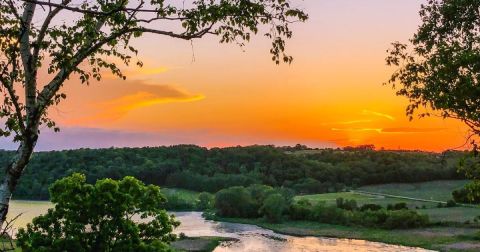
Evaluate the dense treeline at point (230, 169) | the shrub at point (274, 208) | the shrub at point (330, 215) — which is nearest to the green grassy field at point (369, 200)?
the shrub at point (330, 215)

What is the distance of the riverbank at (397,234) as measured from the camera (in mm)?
83188

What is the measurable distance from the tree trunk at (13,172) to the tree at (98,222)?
28.5 meters

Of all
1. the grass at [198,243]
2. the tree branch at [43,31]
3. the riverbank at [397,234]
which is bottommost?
the riverbank at [397,234]

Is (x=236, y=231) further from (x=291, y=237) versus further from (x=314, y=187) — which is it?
(x=314, y=187)

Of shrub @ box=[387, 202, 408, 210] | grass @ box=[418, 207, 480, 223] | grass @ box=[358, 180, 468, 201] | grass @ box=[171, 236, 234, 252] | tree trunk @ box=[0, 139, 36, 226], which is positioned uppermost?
tree trunk @ box=[0, 139, 36, 226]

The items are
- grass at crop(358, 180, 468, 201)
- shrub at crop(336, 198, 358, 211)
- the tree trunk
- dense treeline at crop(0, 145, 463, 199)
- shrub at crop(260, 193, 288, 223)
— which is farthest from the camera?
dense treeline at crop(0, 145, 463, 199)

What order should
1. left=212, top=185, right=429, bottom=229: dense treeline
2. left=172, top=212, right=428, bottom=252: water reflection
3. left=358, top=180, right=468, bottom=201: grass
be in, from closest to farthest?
left=172, top=212, right=428, bottom=252: water reflection, left=212, top=185, right=429, bottom=229: dense treeline, left=358, top=180, right=468, bottom=201: grass

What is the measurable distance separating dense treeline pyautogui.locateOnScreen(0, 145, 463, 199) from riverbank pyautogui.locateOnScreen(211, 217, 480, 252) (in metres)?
56.8

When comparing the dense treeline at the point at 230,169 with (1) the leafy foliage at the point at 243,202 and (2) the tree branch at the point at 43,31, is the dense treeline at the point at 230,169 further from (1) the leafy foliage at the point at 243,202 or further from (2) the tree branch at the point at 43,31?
(2) the tree branch at the point at 43,31

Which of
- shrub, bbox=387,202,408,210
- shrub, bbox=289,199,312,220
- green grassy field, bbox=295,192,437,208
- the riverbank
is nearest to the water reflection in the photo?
the riverbank

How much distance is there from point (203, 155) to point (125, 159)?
2932 cm

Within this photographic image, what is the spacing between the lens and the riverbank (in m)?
83.2

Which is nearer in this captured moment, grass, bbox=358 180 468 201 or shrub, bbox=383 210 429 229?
shrub, bbox=383 210 429 229

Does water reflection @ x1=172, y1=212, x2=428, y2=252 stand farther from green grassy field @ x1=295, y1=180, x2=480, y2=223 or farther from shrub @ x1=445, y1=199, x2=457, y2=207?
shrub @ x1=445, y1=199, x2=457, y2=207
